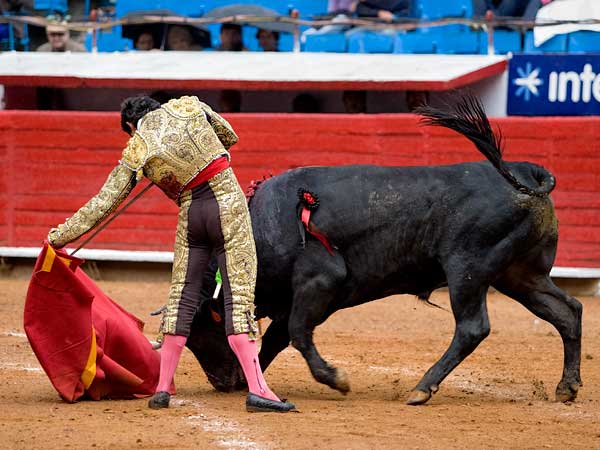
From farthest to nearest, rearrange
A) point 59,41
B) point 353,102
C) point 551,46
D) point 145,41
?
point 145,41 < point 59,41 < point 551,46 < point 353,102

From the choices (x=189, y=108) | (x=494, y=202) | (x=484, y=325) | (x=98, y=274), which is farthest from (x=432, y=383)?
(x=98, y=274)

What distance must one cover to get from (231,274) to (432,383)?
108cm

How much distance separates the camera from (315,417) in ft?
17.4

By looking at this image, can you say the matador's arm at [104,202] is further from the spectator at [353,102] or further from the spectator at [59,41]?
the spectator at [59,41]

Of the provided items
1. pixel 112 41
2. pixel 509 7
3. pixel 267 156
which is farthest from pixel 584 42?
pixel 112 41

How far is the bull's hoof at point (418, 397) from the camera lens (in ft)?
18.7

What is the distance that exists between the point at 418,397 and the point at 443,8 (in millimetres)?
6974

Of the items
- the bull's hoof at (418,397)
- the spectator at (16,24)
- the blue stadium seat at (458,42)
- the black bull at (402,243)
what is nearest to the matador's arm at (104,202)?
the black bull at (402,243)

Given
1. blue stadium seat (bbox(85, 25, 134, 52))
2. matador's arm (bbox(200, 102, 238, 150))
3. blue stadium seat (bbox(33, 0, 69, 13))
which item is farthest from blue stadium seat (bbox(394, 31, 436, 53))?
matador's arm (bbox(200, 102, 238, 150))

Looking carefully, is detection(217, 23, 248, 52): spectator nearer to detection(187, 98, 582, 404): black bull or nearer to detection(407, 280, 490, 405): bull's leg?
detection(187, 98, 582, 404): black bull

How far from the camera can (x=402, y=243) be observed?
5836 millimetres

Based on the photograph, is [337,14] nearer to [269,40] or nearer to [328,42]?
[328,42]

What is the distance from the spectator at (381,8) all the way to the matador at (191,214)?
6.59m

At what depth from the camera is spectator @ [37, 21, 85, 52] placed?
12252 mm
